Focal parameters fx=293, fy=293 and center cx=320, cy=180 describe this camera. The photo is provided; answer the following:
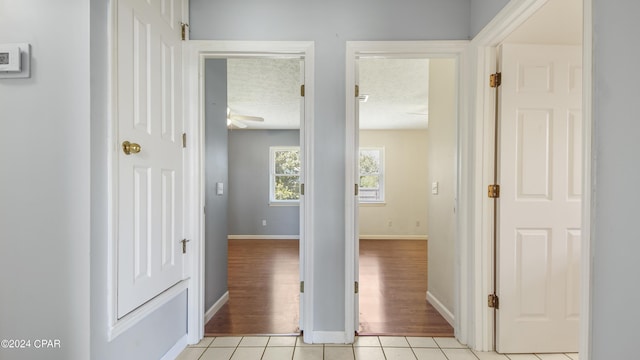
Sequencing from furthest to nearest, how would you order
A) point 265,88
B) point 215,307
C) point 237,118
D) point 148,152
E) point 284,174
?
point 284,174, point 237,118, point 265,88, point 215,307, point 148,152

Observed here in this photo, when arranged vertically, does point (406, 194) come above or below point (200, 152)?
below

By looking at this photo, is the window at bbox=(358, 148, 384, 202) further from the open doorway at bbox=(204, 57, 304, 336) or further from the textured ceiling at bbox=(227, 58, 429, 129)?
the open doorway at bbox=(204, 57, 304, 336)

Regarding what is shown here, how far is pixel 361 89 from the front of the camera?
12.8ft

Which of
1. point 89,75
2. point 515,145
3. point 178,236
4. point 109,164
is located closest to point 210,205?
point 178,236

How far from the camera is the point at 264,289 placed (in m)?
3.15

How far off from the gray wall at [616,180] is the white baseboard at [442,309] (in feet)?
4.31

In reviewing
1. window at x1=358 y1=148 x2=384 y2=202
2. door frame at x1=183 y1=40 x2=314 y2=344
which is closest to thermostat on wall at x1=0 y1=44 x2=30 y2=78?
door frame at x1=183 y1=40 x2=314 y2=344

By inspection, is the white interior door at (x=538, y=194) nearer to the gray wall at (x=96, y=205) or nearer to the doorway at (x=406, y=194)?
the doorway at (x=406, y=194)

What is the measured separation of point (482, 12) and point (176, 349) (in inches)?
114

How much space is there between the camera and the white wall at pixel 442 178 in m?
2.40

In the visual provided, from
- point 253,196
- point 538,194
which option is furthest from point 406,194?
point 538,194

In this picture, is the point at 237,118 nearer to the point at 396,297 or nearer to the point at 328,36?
the point at 328,36

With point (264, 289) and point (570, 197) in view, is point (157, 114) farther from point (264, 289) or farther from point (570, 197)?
point (570, 197)

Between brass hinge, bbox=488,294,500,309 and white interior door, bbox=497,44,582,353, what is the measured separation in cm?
3
